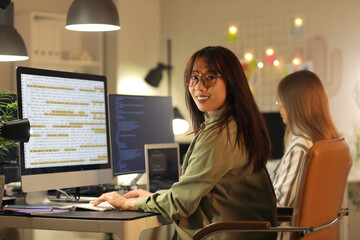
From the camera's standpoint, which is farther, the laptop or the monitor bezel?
the laptop

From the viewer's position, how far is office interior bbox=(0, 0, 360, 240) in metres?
5.13

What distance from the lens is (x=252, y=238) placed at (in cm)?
202

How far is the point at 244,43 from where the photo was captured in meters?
5.74

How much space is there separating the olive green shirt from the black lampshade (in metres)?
0.49

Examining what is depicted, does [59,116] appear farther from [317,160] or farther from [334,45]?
[334,45]

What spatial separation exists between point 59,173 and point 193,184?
26.0 inches

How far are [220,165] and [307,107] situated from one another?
0.91 meters

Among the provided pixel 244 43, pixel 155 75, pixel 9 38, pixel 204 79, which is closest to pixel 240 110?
pixel 204 79

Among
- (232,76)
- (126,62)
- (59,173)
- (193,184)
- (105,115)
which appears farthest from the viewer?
(126,62)

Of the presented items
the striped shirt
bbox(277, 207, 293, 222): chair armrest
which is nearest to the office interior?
the striped shirt

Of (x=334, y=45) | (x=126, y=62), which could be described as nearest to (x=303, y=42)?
(x=334, y=45)

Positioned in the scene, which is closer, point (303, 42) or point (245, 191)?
point (245, 191)

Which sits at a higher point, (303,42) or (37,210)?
(303,42)

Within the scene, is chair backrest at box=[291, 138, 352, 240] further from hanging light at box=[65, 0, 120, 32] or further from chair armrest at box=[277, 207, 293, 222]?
hanging light at box=[65, 0, 120, 32]
